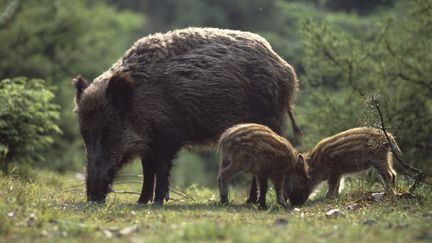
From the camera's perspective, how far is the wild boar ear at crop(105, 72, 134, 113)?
9.19m

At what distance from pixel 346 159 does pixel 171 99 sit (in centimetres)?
245

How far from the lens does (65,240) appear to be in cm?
596

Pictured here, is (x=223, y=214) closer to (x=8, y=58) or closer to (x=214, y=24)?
(x=8, y=58)

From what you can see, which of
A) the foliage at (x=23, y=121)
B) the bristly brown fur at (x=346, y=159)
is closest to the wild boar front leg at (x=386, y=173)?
the bristly brown fur at (x=346, y=159)

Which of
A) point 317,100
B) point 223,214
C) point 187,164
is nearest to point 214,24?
point 187,164

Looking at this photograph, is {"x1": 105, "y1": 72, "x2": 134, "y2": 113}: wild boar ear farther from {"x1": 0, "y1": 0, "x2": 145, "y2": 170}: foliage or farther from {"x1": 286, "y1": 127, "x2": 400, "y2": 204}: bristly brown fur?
{"x1": 0, "y1": 0, "x2": 145, "y2": 170}: foliage

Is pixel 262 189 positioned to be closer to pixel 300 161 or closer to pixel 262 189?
pixel 262 189

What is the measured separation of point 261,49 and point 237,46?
0.35 meters

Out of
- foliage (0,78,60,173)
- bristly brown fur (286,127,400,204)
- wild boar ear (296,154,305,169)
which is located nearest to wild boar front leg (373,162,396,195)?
bristly brown fur (286,127,400,204)

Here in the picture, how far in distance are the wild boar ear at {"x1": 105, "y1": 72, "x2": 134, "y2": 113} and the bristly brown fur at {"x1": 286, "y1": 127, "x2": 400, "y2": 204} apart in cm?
230

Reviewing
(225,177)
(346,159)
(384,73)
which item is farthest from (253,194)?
(384,73)

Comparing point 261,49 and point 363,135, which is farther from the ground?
point 261,49

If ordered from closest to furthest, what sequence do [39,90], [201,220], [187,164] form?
[201,220] → [39,90] → [187,164]

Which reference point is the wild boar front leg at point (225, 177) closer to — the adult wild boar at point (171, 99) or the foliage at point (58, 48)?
the adult wild boar at point (171, 99)
